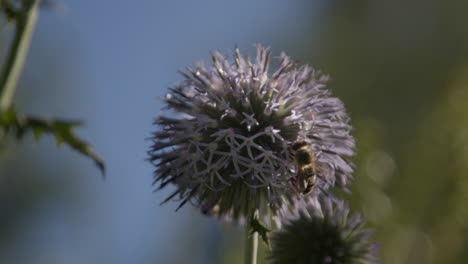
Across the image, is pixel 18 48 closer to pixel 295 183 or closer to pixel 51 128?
pixel 51 128

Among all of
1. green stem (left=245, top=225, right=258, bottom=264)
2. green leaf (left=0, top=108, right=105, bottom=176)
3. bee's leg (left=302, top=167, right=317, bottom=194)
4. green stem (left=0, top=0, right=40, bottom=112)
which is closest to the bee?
bee's leg (left=302, top=167, right=317, bottom=194)

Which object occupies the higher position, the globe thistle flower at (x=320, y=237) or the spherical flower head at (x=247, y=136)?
the spherical flower head at (x=247, y=136)

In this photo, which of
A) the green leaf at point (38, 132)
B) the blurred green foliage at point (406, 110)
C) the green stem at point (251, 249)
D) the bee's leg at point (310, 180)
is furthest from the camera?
the blurred green foliage at point (406, 110)

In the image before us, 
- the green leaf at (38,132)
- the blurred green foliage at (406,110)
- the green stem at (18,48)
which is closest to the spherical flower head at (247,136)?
the green leaf at (38,132)

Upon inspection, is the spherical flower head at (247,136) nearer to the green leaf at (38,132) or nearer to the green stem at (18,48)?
the green leaf at (38,132)

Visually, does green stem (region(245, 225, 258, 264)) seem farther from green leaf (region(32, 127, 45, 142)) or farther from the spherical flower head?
green leaf (region(32, 127, 45, 142))

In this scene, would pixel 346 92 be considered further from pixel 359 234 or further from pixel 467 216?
pixel 359 234

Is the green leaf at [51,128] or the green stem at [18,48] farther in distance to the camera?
the green stem at [18,48]

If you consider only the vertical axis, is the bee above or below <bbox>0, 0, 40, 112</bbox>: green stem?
below
